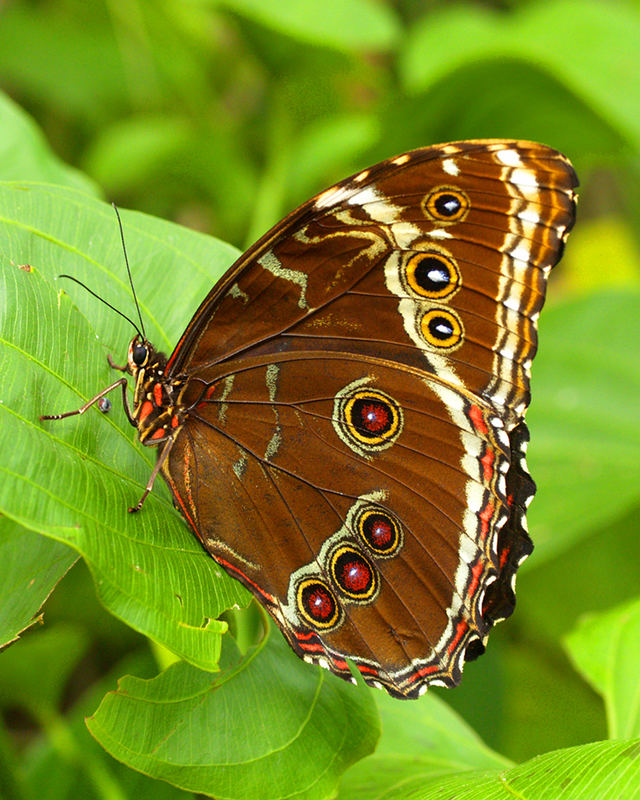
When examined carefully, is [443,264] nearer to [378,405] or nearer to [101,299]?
[378,405]

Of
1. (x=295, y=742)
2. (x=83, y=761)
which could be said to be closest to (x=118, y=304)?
(x=295, y=742)

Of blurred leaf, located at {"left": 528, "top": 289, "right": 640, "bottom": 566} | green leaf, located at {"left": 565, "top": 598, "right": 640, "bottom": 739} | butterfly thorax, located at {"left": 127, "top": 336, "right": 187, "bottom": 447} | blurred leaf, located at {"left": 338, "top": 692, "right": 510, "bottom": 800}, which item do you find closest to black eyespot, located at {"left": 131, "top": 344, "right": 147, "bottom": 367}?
butterfly thorax, located at {"left": 127, "top": 336, "right": 187, "bottom": 447}

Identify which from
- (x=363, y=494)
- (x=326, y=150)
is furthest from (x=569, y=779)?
(x=326, y=150)

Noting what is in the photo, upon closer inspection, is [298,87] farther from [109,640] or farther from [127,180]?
[109,640]

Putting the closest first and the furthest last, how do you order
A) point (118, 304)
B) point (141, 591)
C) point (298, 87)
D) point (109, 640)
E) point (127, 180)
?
point (141, 591), point (118, 304), point (109, 640), point (127, 180), point (298, 87)

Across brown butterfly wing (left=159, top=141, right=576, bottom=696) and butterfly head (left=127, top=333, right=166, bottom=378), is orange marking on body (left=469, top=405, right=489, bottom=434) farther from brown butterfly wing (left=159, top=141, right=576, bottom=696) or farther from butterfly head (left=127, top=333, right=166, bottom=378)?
butterfly head (left=127, top=333, right=166, bottom=378)

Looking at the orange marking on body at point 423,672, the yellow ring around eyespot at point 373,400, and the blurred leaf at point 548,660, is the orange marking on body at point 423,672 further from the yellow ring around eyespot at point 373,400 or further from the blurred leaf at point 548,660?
the blurred leaf at point 548,660
